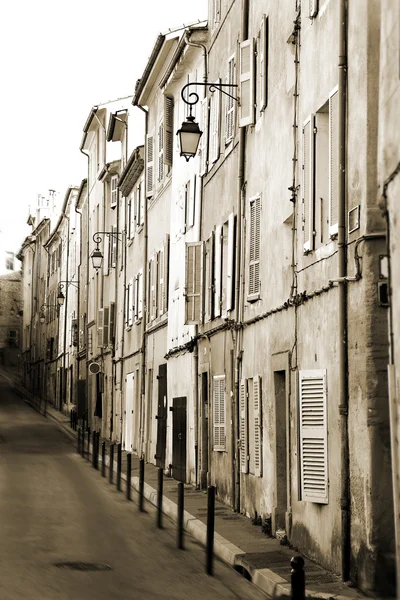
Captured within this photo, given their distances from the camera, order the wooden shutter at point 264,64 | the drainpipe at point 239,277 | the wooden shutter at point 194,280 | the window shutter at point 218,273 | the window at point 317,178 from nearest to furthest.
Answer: the window at point 317,178 → the wooden shutter at point 264,64 → the drainpipe at point 239,277 → the window shutter at point 218,273 → the wooden shutter at point 194,280

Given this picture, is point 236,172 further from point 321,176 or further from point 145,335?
point 145,335

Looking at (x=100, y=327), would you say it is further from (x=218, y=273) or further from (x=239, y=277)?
(x=239, y=277)

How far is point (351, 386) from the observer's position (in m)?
11.4

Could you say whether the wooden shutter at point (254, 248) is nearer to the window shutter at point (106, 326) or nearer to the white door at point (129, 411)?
the white door at point (129, 411)

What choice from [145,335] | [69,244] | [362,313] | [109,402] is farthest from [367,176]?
[69,244]

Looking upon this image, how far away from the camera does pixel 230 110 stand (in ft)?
65.0

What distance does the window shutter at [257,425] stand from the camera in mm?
16188

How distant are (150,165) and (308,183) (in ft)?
61.0

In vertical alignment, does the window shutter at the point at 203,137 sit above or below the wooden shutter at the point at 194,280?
above

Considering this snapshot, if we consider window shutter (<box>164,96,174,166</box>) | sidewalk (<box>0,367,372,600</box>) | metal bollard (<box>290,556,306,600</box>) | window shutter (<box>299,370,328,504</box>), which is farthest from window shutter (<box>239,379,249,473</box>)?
window shutter (<box>164,96,174,166</box>)

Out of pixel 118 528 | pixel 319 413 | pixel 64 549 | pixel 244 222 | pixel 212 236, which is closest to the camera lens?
pixel 319 413

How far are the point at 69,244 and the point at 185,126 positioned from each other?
→ 143 ft

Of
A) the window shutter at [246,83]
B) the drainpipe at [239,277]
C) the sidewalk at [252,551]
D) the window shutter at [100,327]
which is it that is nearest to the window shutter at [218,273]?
the drainpipe at [239,277]

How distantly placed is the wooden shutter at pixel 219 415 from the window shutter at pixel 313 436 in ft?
20.8
